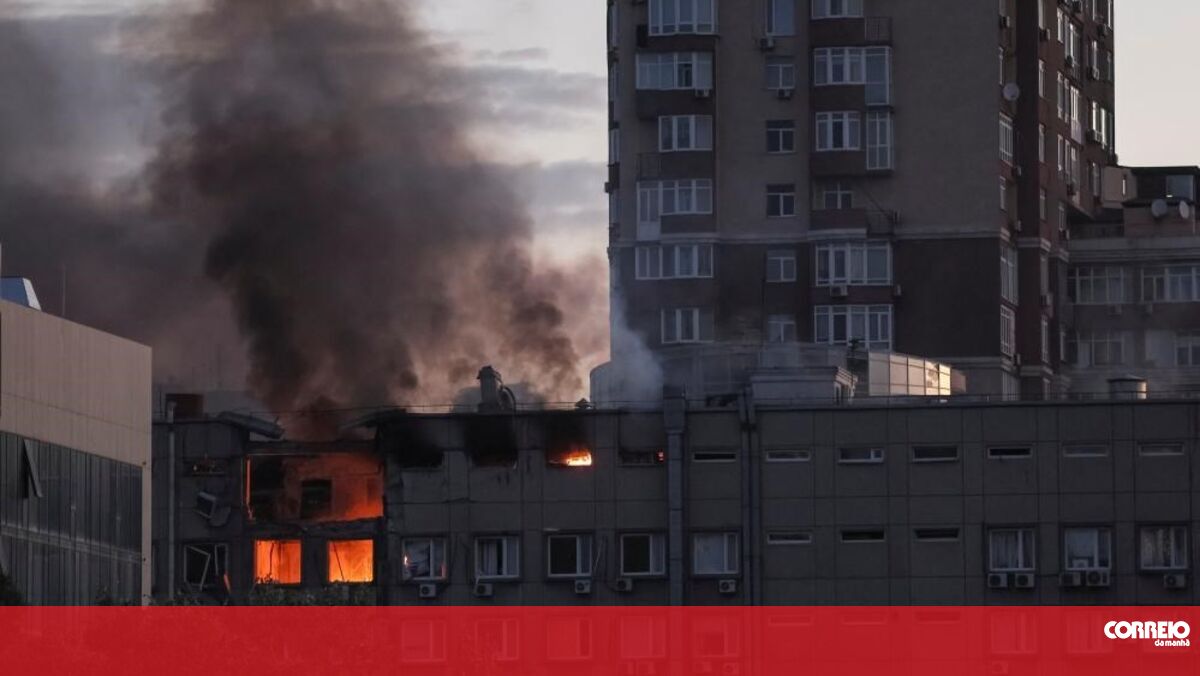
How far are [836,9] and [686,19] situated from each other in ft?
21.9

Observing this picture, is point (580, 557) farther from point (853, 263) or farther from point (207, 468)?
point (853, 263)

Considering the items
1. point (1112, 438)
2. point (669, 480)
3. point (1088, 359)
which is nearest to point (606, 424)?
point (669, 480)

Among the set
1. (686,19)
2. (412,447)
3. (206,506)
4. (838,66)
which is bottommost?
(206,506)

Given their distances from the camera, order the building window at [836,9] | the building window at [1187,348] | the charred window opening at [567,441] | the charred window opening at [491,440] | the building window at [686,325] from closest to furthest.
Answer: the charred window opening at [567,441] → the charred window opening at [491,440] → the building window at [686,325] → the building window at [836,9] → the building window at [1187,348]

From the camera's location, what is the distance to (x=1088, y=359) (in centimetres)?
16688

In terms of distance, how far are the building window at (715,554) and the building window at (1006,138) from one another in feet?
132

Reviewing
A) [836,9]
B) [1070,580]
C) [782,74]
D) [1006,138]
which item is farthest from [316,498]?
[1006,138]

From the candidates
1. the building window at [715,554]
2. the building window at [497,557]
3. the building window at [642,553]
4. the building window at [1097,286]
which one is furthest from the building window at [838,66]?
the building window at [497,557]

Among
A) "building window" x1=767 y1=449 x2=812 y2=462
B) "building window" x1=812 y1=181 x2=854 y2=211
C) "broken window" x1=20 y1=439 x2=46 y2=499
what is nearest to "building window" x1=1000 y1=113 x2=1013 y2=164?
"building window" x1=812 y1=181 x2=854 y2=211

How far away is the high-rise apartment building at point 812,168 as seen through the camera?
156m

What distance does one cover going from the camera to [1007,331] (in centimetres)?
15675

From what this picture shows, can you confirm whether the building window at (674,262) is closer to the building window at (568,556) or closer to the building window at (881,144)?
the building window at (881,144)
